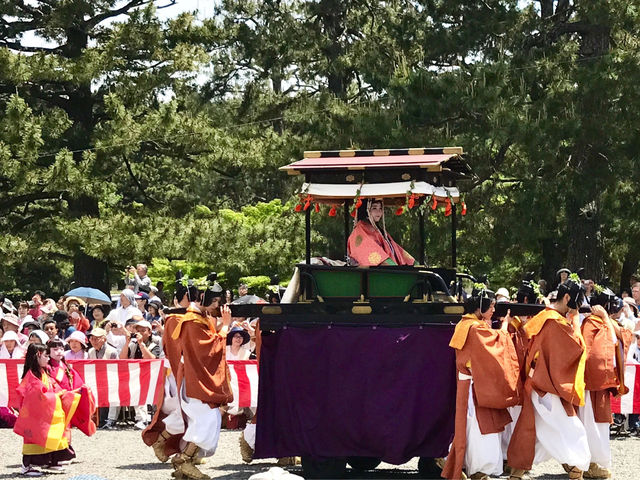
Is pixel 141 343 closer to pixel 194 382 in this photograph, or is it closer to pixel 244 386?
pixel 244 386

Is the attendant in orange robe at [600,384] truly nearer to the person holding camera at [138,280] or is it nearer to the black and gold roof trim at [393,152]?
the black and gold roof trim at [393,152]

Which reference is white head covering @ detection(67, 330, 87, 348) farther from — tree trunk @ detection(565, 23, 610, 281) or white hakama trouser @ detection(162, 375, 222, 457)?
tree trunk @ detection(565, 23, 610, 281)

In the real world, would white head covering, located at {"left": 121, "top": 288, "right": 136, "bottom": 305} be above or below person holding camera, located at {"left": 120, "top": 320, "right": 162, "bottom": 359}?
above

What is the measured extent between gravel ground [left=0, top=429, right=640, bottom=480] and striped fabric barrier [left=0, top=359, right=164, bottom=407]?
705 millimetres

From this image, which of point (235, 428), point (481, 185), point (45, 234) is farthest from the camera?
point (45, 234)

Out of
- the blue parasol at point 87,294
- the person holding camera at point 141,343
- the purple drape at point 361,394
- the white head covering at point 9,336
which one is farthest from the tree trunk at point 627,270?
the purple drape at point 361,394

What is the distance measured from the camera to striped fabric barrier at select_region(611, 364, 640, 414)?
48.8ft

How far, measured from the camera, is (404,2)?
3231 cm

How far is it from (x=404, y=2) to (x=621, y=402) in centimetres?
1923

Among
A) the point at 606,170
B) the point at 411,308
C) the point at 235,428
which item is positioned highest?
the point at 606,170

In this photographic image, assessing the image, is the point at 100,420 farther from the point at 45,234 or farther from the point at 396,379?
the point at 45,234

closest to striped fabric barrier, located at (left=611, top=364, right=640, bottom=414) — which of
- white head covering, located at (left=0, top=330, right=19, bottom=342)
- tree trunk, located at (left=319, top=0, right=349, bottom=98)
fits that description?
white head covering, located at (left=0, top=330, right=19, bottom=342)

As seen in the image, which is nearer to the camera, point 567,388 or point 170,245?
point 567,388

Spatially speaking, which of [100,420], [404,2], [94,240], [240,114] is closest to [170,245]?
[94,240]
